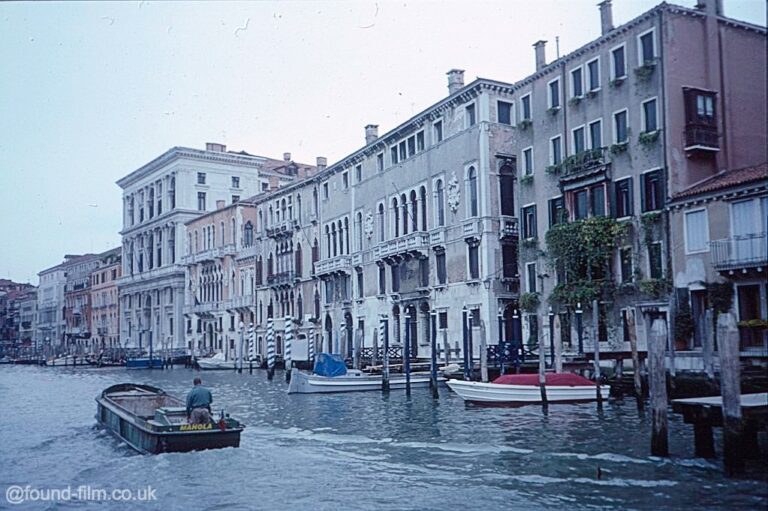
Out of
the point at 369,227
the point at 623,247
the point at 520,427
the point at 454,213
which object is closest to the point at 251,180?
the point at 369,227

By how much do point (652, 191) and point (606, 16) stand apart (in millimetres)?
5623

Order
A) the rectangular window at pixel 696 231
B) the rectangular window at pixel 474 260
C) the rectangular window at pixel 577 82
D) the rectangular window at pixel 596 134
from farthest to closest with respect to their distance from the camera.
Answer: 1. the rectangular window at pixel 474 260
2. the rectangular window at pixel 577 82
3. the rectangular window at pixel 596 134
4. the rectangular window at pixel 696 231

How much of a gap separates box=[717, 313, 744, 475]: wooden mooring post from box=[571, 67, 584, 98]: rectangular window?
1556 cm

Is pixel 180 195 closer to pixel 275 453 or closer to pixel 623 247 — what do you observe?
pixel 623 247

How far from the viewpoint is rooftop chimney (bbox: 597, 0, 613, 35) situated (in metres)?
24.8

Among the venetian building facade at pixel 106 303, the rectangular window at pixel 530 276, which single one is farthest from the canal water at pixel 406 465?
the venetian building facade at pixel 106 303

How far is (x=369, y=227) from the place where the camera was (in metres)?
37.3

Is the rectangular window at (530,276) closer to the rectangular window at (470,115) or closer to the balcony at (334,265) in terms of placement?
the rectangular window at (470,115)

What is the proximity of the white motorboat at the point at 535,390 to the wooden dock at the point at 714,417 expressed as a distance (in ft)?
24.7

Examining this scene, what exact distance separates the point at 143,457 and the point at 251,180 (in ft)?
171

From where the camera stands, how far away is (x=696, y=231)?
832 inches

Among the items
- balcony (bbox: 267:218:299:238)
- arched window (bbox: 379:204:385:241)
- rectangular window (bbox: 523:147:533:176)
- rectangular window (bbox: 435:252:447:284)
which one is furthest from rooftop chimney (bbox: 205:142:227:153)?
rectangular window (bbox: 523:147:533:176)

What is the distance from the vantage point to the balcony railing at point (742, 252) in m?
19.1

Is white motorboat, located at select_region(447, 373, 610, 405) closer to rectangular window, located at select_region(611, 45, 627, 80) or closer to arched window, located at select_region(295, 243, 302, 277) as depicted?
rectangular window, located at select_region(611, 45, 627, 80)
